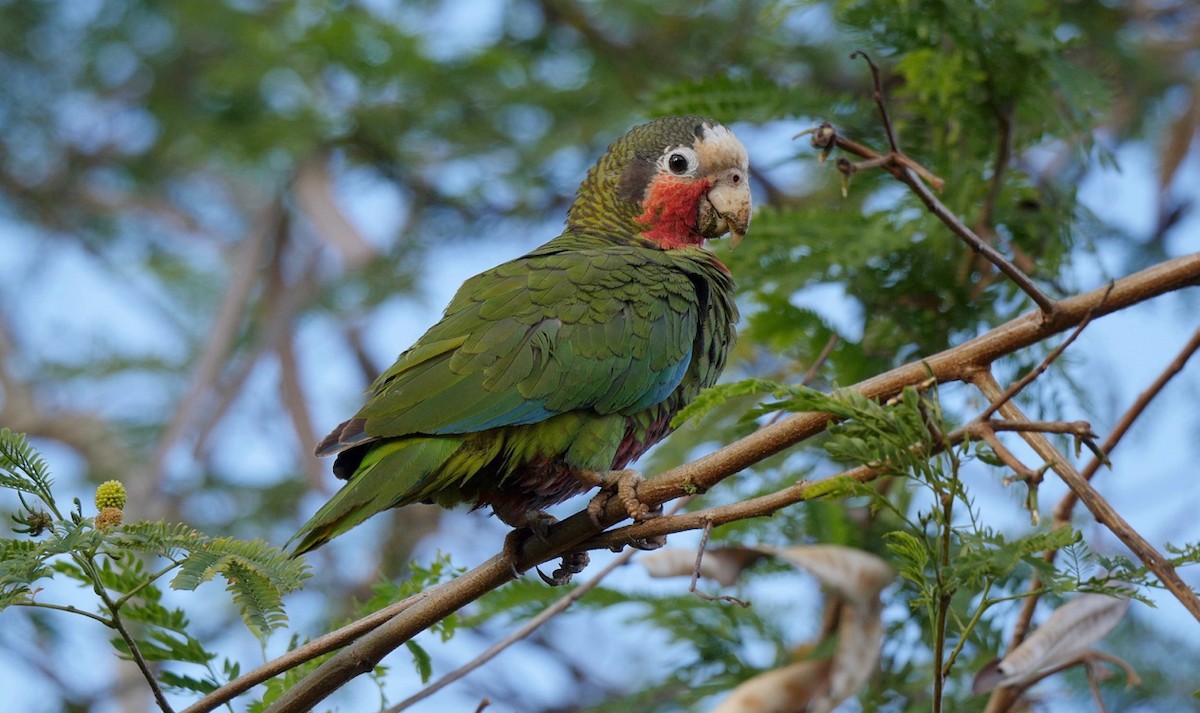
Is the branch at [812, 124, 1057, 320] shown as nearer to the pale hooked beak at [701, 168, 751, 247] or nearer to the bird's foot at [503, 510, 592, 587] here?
the pale hooked beak at [701, 168, 751, 247]

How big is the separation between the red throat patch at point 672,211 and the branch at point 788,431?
129 centimetres

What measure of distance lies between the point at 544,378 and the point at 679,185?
898mm

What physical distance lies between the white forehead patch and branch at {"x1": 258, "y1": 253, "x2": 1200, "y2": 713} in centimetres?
135

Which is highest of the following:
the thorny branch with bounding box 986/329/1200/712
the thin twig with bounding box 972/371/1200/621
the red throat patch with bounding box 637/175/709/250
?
the red throat patch with bounding box 637/175/709/250

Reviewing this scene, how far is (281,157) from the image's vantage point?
5867 mm

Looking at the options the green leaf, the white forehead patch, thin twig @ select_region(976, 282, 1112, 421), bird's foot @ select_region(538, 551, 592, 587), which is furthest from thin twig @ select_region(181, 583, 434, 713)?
the white forehead patch

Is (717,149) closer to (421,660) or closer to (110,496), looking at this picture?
(421,660)

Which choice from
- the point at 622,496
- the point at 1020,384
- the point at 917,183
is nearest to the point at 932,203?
the point at 917,183

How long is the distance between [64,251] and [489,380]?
6.13 metres

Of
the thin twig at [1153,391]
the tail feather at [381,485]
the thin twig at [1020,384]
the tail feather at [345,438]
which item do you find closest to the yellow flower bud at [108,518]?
the tail feather at [381,485]

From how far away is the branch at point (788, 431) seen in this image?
2035 millimetres

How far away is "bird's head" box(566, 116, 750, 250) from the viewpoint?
3369 mm

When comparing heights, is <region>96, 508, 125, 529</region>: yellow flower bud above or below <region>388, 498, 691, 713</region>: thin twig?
above

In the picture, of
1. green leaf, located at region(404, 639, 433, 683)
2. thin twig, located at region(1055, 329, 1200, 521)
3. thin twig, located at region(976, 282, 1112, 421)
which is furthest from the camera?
green leaf, located at region(404, 639, 433, 683)
